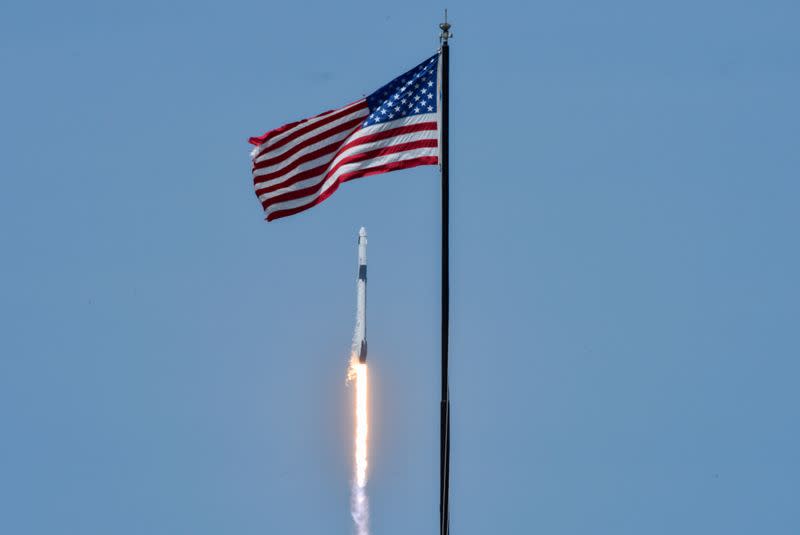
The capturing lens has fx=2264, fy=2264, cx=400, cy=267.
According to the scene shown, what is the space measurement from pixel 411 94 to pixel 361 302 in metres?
12.5

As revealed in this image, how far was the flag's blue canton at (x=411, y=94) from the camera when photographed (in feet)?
222

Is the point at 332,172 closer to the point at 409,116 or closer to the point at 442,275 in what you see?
the point at 409,116

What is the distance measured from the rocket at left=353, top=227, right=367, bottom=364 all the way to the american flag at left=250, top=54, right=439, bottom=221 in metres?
7.30

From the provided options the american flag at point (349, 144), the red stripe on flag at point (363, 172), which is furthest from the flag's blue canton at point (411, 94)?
the red stripe on flag at point (363, 172)

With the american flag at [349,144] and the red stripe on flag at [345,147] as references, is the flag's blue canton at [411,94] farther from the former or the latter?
the red stripe on flag at [345,147]

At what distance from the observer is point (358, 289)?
260ft

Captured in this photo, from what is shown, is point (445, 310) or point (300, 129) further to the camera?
point (300, 129)

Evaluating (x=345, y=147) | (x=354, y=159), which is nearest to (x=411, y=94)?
(x=354, y=159)

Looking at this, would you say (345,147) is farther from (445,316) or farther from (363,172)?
(445,316)

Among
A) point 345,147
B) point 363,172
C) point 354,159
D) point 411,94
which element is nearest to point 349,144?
point 345,147

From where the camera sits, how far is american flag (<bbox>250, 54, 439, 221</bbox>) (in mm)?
67750

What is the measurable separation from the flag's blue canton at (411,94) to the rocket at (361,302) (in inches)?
457

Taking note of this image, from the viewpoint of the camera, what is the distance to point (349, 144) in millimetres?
69375

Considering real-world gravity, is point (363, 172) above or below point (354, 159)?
below
